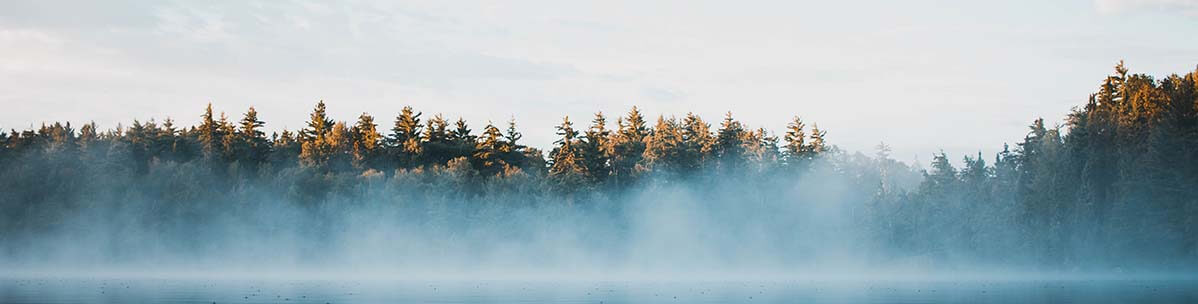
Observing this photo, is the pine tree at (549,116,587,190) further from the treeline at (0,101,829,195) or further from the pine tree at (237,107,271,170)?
the pine tree at (237,107,271,170)

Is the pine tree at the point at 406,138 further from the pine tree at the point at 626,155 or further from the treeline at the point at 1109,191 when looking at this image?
the treeline at the point at 1109,191

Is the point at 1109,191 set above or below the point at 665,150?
below

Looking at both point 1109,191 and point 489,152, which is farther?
point 489,152

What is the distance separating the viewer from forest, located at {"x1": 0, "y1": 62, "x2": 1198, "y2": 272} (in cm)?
7150

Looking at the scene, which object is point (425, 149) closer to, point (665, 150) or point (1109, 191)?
point (665, 150)

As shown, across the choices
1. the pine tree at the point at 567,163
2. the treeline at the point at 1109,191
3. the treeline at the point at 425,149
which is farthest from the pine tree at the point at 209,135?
the treeline at the point at 1109,191

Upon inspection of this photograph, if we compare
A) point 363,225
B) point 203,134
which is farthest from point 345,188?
point 203,134

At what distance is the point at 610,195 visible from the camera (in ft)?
298

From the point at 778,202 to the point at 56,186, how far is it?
50.6 meters

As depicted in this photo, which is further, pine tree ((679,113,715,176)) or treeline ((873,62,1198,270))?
pine tree ((679,113,715,176))

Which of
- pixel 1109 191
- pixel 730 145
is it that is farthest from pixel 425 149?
pixel 1109 191

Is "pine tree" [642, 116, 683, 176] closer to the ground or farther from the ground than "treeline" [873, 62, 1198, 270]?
farther from the ground

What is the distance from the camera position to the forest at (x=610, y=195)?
235 feet

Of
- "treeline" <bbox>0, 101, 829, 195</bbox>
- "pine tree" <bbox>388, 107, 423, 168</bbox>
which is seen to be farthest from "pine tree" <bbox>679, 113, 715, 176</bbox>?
"pine tree" <bbox>388, 107, 423, 168</bbox>
